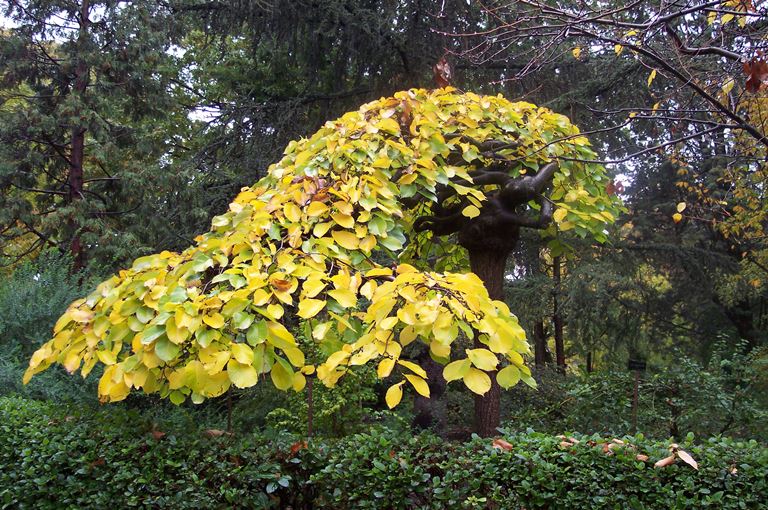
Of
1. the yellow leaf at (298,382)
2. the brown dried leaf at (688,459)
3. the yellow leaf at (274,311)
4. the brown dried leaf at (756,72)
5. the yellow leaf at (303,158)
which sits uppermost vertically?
the brown dried leaf at (756,72)

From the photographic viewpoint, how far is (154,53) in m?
9.17

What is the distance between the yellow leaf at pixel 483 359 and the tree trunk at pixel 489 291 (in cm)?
195

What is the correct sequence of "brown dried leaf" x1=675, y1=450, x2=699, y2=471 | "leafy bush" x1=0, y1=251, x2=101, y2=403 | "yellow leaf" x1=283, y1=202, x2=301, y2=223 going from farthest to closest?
1. "leafy bush" x1=0, y1=251, x2=101, y2=403
2. "yellow leaf" x1=283, y1=202, x2=301, y2=223
3. "brown dried leaf" x1=675, y1=450, x2=699, y2=471

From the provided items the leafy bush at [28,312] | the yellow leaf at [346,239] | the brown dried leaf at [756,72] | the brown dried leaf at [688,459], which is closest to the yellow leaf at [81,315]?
the yellow leaf at [346,239]

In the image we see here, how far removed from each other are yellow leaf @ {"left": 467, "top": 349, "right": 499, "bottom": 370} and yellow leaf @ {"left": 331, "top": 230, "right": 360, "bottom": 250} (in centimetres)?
81

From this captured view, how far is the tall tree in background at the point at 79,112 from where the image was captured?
857 centimetres

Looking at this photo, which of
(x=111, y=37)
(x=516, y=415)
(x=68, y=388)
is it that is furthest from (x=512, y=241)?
(x=111, y=37)

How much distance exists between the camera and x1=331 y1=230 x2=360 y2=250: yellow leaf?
2.39 metres

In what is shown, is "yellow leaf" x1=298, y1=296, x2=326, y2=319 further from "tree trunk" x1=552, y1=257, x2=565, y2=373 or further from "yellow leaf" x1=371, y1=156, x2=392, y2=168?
"tree trunk" x1=552, y1=257, x2=565, y2=373

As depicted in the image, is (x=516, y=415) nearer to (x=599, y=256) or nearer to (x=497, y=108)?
(x=497, y=108)

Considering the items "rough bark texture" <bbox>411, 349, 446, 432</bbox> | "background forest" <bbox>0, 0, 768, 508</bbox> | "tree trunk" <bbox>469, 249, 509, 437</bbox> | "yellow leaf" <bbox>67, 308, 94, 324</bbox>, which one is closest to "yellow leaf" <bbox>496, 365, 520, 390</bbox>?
"yellow leaf" <bbox>67, 308, 94, 324</bbox>

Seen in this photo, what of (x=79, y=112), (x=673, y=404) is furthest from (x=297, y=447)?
(x=79, y=112)

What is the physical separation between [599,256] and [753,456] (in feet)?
24.0

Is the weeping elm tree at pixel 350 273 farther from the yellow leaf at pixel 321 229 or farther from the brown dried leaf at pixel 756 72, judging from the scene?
the brown dried leaf at pixel 756 72
